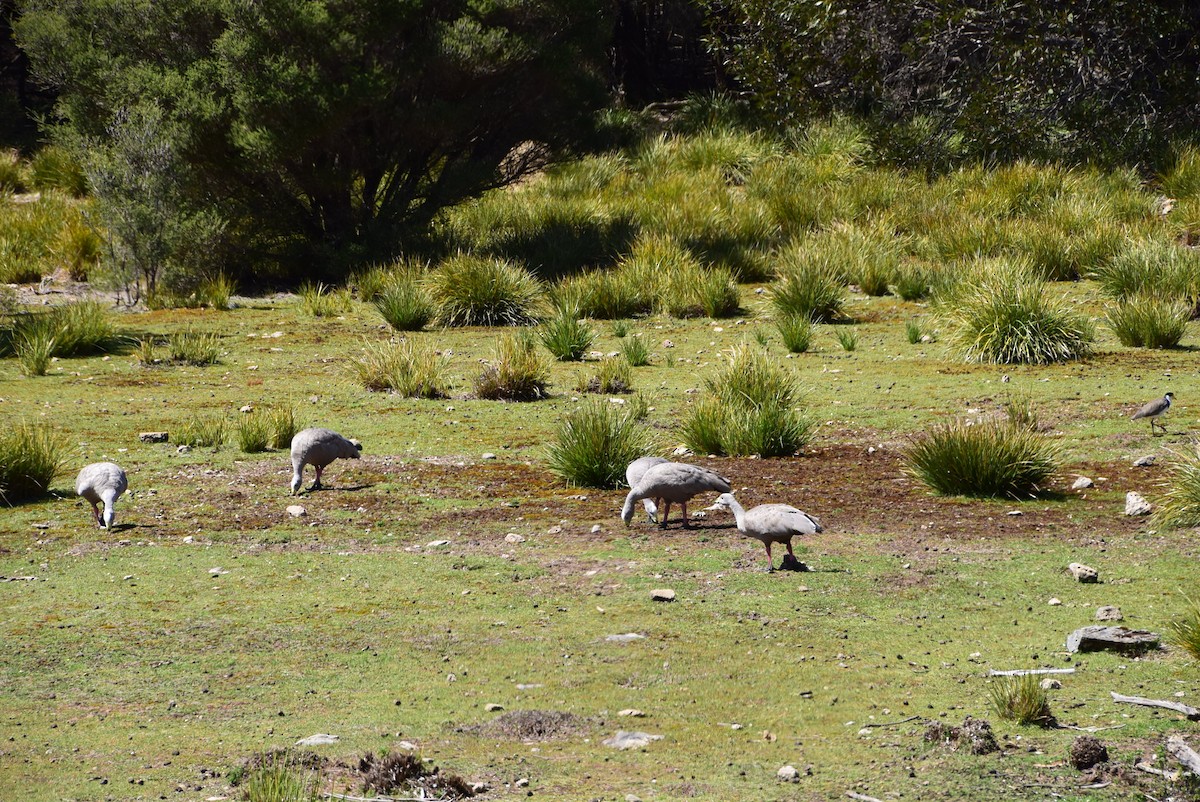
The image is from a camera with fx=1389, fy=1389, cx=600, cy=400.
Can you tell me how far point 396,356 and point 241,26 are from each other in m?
9.63

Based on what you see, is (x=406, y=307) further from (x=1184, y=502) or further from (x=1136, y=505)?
(x=1184, y=502)

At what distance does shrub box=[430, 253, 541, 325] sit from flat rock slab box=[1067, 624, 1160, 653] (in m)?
13.0

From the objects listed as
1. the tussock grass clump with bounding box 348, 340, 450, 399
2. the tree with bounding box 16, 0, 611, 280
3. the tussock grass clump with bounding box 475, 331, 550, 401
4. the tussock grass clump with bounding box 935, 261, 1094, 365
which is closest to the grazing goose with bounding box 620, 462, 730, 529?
the tussock grass clump with bounding box 475, 331, 550, 401

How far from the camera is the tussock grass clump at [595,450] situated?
963cm

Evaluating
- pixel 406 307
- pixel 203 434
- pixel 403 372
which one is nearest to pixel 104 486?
pixel 203 434

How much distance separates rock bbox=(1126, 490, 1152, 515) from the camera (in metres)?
8.36

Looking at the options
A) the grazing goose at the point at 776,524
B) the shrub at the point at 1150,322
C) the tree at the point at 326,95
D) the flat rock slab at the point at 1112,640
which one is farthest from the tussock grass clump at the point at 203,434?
the tree at the point at 326,95

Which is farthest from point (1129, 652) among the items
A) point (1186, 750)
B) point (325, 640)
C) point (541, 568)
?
point (325, 640)

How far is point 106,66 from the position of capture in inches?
864

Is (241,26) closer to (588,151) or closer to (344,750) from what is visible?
(588,151)

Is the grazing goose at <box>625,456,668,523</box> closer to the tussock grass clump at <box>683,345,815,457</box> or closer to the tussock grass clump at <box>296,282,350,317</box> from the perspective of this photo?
the tussock grass clump at <box>683,345,815,457</box>

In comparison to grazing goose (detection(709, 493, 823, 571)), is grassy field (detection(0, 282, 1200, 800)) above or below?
below

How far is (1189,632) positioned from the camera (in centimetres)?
571

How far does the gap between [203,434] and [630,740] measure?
22.6ft
